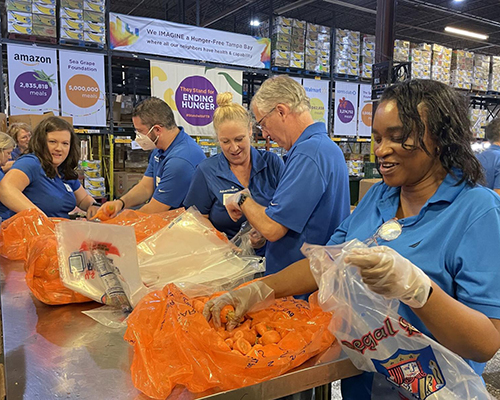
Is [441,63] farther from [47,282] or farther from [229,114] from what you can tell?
[47,282]

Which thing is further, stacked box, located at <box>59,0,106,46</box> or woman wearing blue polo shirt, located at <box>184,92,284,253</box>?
stacked box, located at <box>59,0,106,46</box>

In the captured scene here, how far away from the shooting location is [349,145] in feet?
32.1

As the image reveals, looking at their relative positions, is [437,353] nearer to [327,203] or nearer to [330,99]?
[327,203]

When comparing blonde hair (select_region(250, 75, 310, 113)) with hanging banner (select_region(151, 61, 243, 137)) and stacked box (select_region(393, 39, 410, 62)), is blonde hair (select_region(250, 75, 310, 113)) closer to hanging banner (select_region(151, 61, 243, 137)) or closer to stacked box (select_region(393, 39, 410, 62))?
hanging banner (select_region(151, 61, 243, 137))

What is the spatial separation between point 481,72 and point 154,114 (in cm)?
942

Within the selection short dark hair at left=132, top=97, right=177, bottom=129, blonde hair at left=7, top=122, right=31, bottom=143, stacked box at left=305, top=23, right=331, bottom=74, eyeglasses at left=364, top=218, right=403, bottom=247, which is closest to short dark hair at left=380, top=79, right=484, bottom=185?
eyeglasses at left=364, top=218, right=403, bottom=247

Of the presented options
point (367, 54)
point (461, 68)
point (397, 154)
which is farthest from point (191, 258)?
point (461, 68)

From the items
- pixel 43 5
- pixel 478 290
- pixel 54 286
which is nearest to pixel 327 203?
pixel 478 290

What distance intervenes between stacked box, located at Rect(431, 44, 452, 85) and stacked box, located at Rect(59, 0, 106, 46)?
6.92 metres

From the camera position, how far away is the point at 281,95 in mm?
1695

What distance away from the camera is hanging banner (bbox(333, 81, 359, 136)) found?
8.57 m

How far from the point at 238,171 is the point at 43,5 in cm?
508

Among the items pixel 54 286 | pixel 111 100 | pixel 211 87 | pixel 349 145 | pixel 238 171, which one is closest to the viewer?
pixel 54 286

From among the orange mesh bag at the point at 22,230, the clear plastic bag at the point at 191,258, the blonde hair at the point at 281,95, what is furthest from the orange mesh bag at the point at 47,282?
the blonde hair at the point at 281,95
